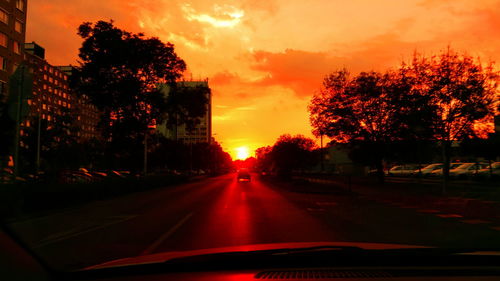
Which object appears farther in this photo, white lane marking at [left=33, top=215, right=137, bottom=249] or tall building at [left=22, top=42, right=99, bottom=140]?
tall building at [left=22, top=42, right=99, bottom=140]

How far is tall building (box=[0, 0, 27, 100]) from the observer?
165 ft

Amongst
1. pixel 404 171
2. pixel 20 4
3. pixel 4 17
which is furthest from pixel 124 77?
pixel 404 171

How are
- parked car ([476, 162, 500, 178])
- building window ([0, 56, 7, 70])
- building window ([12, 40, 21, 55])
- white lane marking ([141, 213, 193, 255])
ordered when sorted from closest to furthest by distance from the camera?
white lane marking ([141, 213, 193, 255]) < parked car ([476, 162, 500, 178]) < building window ([0, 56, 7, 70]) < building window ([12, 40, 21, 55])

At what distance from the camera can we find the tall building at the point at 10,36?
165 feet

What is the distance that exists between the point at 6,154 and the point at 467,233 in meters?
43.7

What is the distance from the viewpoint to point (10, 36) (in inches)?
2052

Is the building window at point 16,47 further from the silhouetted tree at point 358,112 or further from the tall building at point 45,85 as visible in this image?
the silhouetted tree at point 358,112

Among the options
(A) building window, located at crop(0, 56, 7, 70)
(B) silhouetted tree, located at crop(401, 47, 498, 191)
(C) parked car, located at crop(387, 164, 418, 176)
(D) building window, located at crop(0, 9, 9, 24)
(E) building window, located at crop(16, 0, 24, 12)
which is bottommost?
(C) parked car, located at crop(387, 164, 418, 176)

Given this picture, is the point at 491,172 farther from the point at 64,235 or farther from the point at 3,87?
the point at 3,87

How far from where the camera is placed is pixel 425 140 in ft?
74.1

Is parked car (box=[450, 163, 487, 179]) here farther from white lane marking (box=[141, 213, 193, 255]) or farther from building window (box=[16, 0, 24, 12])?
building window (box=[16, 0, 24, 12])

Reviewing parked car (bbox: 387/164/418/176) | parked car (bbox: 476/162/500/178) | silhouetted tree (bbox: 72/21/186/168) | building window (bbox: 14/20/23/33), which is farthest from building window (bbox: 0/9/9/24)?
parked car (bbox: 476/162/500/178)

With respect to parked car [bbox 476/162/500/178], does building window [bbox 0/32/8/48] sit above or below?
above

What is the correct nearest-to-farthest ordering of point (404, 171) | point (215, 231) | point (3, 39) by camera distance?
1. point (215, 231)
2. point (3, 39)
3. point (404, 171)
